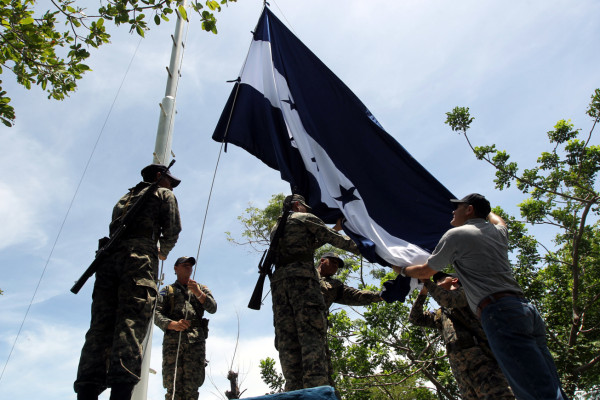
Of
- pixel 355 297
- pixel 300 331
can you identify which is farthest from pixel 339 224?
pixel 300 331

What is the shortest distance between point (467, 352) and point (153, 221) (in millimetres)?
3138

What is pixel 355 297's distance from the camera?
520 centimetres

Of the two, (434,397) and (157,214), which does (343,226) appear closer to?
(157,214)

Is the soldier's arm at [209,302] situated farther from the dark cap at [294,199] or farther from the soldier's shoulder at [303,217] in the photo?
the soldier's shoulder at [303,217]

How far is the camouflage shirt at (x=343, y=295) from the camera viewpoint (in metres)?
5.06

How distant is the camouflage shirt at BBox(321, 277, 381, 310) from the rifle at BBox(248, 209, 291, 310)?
101cm

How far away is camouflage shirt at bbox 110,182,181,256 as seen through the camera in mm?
3262

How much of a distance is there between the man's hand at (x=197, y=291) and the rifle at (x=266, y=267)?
1.13 meters

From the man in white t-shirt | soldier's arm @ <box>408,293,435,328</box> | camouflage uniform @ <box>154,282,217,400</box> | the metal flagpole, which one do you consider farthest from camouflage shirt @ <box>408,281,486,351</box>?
the metal flagpole

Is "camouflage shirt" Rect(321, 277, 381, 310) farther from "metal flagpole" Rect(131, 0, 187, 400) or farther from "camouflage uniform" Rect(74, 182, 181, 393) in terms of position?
"camouflage uniform" Rect(74, 182, 181, 393)

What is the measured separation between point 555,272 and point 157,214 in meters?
9.19

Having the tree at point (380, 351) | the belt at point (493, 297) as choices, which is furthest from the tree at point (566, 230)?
the belt at point (493, 297)

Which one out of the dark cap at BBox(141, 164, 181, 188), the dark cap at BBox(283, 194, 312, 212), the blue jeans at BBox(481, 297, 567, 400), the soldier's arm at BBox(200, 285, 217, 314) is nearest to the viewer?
the blue jeans at BBox(481, 297, 567, 400)

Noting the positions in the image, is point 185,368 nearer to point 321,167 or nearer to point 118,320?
point 118,320
